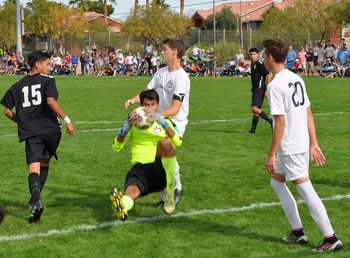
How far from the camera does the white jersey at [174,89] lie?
25.8 feet

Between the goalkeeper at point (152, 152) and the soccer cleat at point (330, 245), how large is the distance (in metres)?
1.73

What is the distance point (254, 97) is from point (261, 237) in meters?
8.26

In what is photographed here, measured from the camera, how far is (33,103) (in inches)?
294

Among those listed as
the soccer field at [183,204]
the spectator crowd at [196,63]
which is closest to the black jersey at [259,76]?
the soccer field at [183,204]

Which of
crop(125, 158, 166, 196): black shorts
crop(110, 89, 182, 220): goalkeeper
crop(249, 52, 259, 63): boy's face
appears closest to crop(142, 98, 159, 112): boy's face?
Answer: crop(110, 89, 182, 220): goalkeeper

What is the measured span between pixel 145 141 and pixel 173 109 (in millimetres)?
630

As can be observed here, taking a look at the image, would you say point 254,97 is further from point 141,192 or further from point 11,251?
point 11,251

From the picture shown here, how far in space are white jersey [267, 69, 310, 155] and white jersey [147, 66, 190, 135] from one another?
1.92 m

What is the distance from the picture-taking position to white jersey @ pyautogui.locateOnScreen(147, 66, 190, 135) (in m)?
7.86

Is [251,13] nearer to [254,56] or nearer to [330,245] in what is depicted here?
[254,56]

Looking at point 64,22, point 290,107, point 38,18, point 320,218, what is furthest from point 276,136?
point 38,18

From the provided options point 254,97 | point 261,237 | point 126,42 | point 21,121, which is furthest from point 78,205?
point 126,42

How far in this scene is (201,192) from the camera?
8.84 meters

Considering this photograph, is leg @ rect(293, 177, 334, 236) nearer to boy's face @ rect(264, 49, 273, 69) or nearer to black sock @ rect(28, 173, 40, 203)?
boy's face @ rect(264, 49, 273, 69)
